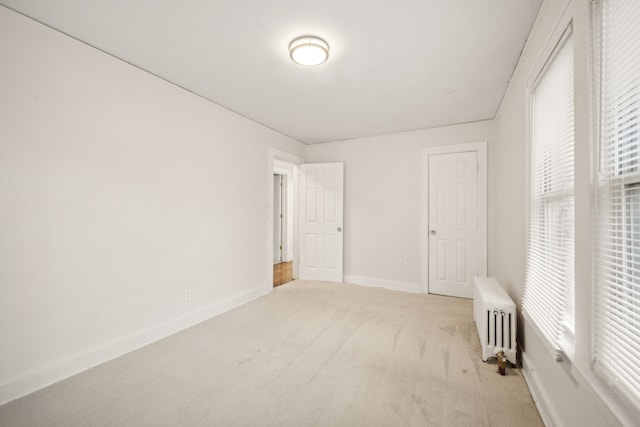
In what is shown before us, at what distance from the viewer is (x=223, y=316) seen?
121 inches

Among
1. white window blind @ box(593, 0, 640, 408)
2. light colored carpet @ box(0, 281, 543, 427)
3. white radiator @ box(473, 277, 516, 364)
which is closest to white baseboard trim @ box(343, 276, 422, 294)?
light colored carpet @ box(0, 281, 543, 427)

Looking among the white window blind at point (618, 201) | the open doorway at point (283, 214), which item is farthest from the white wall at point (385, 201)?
the white window blind at point (618, 201)

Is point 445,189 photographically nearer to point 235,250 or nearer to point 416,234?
point 416,234

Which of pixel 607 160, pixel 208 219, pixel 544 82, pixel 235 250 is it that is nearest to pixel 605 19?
pixel 607 160

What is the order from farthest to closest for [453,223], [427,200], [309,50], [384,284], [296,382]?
[384,284], [427,200], [453,223], [309,50], [296,382]

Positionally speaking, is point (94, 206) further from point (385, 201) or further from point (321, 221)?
point (385, 201)

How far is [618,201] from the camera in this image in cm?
98

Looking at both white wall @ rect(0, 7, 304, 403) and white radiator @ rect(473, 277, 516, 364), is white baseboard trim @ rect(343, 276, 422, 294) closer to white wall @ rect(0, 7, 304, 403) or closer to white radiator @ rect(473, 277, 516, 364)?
white radiator @ rect(473, 277, 516, 364)

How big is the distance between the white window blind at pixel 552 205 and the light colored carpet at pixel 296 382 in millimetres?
654

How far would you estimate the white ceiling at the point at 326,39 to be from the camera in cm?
170

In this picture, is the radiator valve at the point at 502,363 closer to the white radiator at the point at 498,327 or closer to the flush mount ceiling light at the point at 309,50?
the white radiator at the point at 498,327

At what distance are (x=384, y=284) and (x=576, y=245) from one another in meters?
3.26

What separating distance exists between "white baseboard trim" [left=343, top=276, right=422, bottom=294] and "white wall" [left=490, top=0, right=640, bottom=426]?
1.67 metres

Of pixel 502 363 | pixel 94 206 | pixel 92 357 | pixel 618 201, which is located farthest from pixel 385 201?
pixel 92 357
